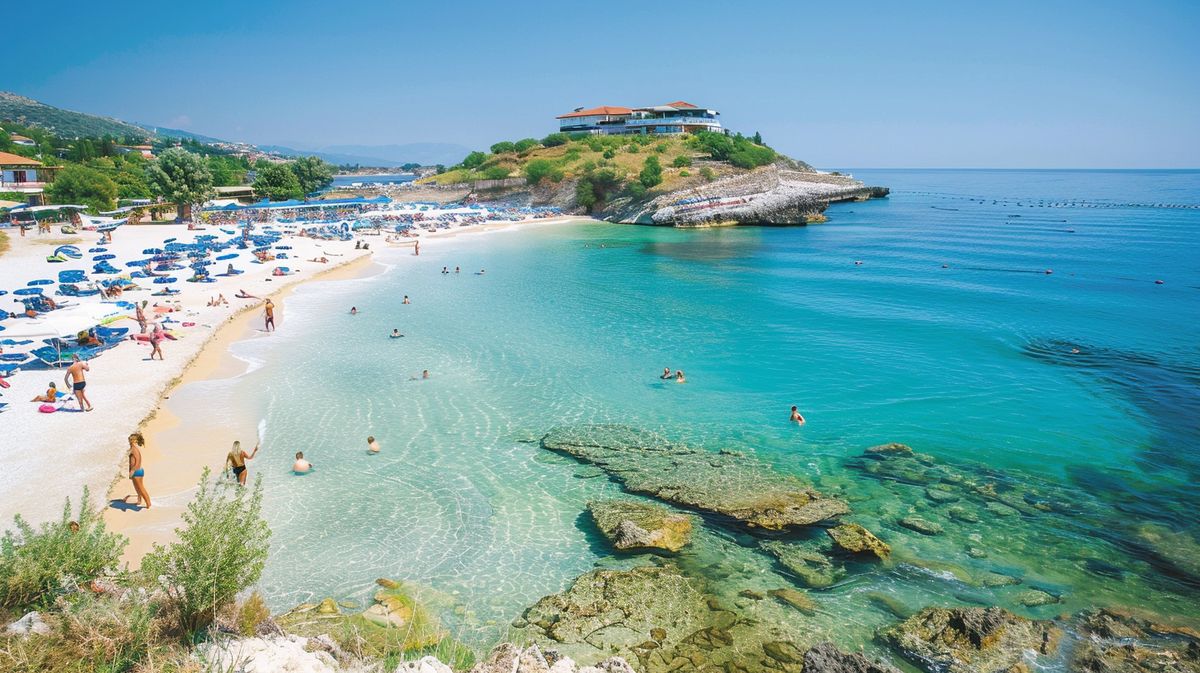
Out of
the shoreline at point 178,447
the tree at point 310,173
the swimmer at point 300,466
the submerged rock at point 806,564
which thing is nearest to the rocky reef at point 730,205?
the tree at point 310,173

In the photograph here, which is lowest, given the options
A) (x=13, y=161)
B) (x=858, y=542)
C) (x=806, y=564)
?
(x=806, y=564)

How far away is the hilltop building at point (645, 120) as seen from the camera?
4414 inches

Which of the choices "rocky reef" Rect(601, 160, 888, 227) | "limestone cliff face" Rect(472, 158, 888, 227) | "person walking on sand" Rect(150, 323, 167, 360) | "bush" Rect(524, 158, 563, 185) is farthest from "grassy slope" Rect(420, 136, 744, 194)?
"person walking on sand" Rect(150, 323, 167, 360)

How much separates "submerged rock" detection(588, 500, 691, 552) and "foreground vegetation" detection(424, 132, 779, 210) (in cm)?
7051

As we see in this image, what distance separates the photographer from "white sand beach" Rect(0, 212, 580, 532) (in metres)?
13.0

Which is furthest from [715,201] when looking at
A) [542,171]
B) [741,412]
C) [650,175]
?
[741,412]

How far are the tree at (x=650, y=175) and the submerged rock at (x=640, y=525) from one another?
71625 mm

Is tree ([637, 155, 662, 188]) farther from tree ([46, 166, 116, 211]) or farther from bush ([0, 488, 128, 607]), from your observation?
bush ([0, 488, 128, 607])

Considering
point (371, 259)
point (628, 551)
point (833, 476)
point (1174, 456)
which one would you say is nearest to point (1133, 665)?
point (833, 476)

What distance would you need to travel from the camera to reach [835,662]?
8.68m

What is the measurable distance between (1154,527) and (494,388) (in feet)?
59.6

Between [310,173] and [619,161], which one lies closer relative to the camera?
[310,173]

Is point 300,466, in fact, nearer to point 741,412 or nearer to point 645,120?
point 741,412

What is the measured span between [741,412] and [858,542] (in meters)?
7.85
